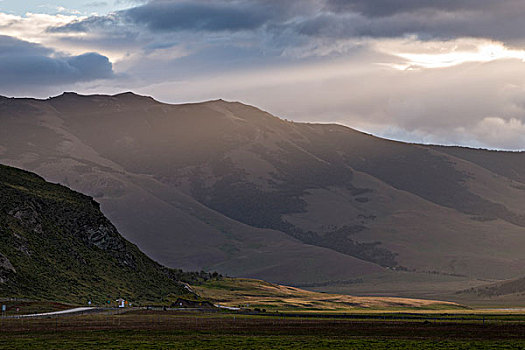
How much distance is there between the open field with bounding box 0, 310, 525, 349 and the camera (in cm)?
10162

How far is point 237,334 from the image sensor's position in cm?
12019

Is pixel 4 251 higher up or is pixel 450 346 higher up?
pixel 4 251

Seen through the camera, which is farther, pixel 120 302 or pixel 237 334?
pixel 120 302

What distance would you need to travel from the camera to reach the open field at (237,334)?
101625mm

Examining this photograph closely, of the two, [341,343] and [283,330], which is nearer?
[341,343]

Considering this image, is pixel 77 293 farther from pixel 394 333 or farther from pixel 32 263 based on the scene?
pixel 394 333

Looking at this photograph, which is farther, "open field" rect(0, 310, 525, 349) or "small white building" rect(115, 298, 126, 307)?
"small white building" rect(115, 298, 126, 307)

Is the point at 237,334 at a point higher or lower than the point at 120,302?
lower

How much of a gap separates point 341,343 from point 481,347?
17.8 meters

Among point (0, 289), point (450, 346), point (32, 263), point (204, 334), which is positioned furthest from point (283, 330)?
point (32, 263)

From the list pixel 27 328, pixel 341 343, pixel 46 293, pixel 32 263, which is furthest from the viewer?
pixel 32 263

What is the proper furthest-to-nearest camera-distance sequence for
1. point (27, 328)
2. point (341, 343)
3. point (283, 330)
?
point (283, 330) → point (27, 328) → point (341, 343)

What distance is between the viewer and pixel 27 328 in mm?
119125

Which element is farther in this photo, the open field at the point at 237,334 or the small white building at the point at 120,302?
the small white building at the point at 120,302
